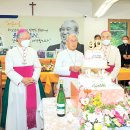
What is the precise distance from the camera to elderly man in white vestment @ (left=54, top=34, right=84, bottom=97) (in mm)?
3180

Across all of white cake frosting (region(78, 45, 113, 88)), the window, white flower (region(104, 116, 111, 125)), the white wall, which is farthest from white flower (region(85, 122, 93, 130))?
the window

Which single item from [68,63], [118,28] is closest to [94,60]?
[68,63]

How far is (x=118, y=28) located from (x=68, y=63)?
5045 mm

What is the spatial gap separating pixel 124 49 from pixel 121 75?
1.53 meters

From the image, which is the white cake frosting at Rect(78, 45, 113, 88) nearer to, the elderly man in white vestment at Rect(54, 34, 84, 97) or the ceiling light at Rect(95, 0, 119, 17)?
the elderly man in white vestment at Rect(54, 34, 84, 97)

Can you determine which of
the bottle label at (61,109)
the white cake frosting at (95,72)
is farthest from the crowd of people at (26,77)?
the bottle label at (61,109)

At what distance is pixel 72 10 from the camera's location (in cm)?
774

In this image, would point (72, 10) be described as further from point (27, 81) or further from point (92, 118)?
point (92, 118)

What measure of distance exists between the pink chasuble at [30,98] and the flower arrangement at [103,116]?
Result: 5.55ft

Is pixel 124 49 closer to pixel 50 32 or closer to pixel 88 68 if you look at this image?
pixel 50 32

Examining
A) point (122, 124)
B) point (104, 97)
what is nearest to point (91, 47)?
point (104, 97)

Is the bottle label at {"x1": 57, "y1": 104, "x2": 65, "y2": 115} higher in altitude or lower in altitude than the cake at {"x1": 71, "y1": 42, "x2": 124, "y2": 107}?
lower

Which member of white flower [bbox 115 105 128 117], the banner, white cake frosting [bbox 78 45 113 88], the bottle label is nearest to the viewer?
white flower [bbox 115 105 128 117]

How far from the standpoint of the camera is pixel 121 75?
17.4 feet
